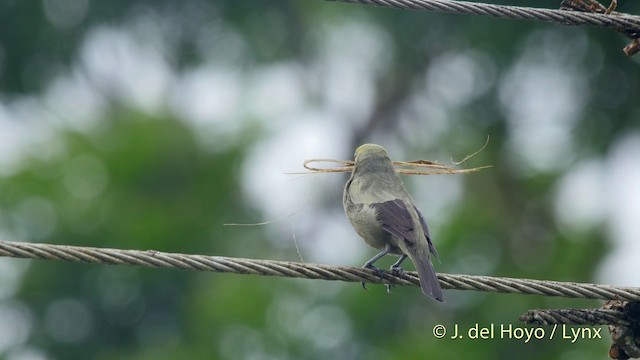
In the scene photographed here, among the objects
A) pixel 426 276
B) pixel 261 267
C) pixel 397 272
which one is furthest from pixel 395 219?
pixel 261 267

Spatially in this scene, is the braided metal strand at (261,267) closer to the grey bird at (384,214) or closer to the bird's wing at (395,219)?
the grey bird at (384,214)

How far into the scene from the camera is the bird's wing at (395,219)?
29.5 ft

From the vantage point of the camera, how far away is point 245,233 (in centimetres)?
2428

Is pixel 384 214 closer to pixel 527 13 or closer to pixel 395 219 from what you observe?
pixel 395 219

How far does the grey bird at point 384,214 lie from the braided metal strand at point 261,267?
819 mm

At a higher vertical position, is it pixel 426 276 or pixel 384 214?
pixel 384 214

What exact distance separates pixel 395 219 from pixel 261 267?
1.70m

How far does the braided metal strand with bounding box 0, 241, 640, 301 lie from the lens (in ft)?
23.8

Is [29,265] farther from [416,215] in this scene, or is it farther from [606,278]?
[416,215]

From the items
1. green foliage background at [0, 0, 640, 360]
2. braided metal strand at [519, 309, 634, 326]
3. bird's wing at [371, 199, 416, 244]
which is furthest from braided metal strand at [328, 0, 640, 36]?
green foliage background at [0, 0, 640, 360]

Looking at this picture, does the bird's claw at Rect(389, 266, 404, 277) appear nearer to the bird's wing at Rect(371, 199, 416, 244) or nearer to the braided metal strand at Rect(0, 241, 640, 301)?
the bird's wing at Rect(371, 199, 416, 244)

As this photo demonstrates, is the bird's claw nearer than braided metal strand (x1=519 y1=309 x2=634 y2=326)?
No

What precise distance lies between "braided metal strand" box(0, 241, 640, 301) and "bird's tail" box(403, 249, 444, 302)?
21 cm

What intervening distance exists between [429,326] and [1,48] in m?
12.5
